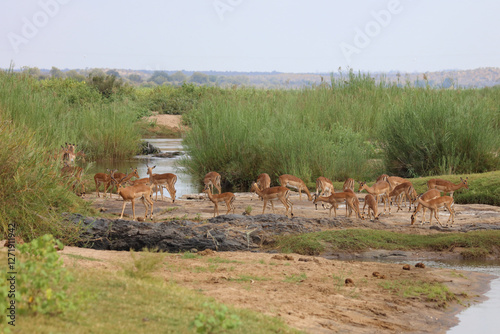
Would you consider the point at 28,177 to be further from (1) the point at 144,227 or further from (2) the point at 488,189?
(2) the point at 488,189

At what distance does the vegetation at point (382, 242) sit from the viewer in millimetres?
11234

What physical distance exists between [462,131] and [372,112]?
23.8 ft

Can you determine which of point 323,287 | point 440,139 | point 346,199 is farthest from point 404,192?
point 323,287

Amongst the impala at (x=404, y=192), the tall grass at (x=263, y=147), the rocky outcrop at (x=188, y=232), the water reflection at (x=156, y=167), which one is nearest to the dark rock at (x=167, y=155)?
the water reflection at (x=156, y=167)

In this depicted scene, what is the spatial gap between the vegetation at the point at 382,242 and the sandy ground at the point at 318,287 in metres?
0.82

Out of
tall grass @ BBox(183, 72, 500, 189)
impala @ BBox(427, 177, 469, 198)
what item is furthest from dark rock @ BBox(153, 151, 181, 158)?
impala @ BBox(427, 177, 469, 198)

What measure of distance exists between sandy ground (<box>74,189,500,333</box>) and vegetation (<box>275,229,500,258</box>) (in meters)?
0.82

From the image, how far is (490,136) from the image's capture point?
19531 millimetres

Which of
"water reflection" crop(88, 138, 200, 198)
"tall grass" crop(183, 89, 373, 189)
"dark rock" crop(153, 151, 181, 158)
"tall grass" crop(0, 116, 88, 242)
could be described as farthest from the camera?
"dark rock" crop(153, 151, 181, 158)

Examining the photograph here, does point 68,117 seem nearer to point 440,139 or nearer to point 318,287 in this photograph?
point 440,139

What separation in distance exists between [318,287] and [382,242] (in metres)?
3.48

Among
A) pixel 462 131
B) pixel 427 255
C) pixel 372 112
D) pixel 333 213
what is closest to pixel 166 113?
pixel 372 112

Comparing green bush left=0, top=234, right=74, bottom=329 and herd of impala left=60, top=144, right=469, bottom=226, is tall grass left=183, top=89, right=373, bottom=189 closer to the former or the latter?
herd of impala left=60, top=144, right=469, bottom=226

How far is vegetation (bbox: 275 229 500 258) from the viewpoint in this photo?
11.2 metres
